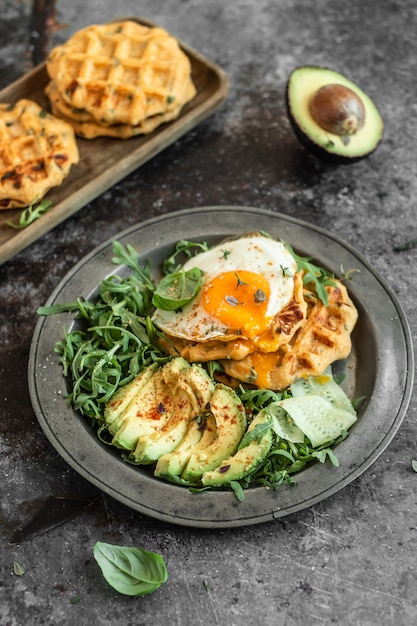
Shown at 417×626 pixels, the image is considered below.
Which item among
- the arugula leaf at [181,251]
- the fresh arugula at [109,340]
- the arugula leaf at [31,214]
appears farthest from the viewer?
the arugula leaf at [31,214]

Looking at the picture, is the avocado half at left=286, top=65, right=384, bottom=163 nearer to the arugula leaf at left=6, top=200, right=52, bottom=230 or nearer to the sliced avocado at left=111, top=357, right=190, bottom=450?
the arugula leaf at left=6, top=200, right=52, bottom=230

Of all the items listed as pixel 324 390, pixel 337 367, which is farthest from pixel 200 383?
pixel 337 367

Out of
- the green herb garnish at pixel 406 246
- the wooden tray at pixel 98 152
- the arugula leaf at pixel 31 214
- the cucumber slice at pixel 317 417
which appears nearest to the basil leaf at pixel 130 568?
the cucumber slice at pixel 317 417

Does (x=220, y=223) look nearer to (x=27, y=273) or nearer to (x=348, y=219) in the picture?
(x=348, y=219)

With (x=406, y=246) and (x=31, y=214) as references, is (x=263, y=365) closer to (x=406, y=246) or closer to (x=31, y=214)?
(x=406, y=246)

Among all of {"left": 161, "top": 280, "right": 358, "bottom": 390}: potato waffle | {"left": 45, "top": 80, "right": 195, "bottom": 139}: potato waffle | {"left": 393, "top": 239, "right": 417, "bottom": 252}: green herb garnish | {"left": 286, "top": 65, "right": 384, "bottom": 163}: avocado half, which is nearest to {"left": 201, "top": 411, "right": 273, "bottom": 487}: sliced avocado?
{"left": 161, "top": 280, "right": 358, "bottom": 390}: potato waffle

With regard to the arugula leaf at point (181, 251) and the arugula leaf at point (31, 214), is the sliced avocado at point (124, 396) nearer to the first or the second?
the arugula leaf at point (181, 251)

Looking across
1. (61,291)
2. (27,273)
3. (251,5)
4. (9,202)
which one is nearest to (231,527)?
(61,291)

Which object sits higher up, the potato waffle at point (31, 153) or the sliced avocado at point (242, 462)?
the potato waffle at point (31, 153)
